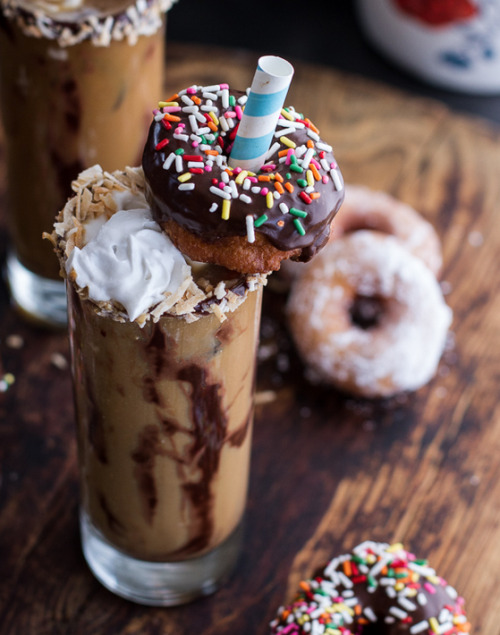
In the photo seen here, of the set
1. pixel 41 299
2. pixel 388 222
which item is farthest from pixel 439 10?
pixel 41 299

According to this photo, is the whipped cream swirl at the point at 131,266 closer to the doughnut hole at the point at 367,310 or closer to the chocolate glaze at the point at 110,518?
the chocolate glaze at the point at 110,518

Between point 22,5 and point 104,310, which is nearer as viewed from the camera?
point 104,310

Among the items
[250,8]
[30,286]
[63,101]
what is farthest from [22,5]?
[250,8]

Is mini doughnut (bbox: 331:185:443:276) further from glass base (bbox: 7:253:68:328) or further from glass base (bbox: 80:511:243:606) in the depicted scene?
glass base (bbox: 80:511:243:606)

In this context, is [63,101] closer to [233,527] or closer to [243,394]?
[243,394]

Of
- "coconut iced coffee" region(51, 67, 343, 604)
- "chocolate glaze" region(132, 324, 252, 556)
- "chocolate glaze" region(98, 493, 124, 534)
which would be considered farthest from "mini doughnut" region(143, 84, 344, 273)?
"chocolate glaze" region(98, 493, 124, 534)

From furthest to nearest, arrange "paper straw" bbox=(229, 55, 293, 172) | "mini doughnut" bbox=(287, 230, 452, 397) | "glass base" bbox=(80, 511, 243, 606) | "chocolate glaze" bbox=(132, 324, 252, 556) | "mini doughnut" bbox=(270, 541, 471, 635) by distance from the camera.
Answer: "mini doughnut" bbox=(287, 230, 452, 397), "glass base" bbox=(80, 511, 243, 606), "mini doughnut" bbox=(270, 541, 471, 635), "chocolate glaze" bbox=(132, 324, 252, 556), "paper straw" bbox=(229, 55, 293, 172)
